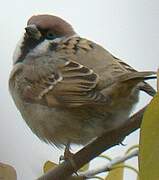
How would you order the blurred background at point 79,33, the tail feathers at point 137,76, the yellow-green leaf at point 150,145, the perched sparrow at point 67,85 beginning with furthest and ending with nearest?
1. the blurred background at point 79,33
2. the perched sparrow at point 67,85
3. the tail feathers at point 137,76
4. the yellow-green leaf at point 150,145

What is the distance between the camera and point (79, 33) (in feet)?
3.95

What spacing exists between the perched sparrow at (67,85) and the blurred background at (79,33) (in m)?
0.36

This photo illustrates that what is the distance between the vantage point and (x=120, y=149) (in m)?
1.25

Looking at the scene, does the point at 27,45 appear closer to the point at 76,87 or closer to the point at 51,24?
the point at 51,24

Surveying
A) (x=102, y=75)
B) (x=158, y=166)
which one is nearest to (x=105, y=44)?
(x=102, y=75)

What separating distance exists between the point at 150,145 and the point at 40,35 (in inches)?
18.7

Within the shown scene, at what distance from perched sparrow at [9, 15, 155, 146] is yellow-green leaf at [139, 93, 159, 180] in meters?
0.23

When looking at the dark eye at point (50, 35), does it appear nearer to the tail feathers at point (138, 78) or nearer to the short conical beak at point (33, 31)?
the short conical beak at point (33, 31)

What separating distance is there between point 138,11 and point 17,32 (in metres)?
0.33

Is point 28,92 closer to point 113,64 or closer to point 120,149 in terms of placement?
point 113,64

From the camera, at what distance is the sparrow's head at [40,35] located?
725 millimetres

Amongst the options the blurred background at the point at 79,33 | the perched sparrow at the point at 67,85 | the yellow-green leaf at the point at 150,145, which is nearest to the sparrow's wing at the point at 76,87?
the perched sparrow at the point at 67,85

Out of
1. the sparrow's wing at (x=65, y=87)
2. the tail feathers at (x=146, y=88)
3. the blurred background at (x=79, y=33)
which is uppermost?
the tail feathers at (x=146, y=88)

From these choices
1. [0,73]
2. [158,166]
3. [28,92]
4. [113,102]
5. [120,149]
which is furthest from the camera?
[120,149]
